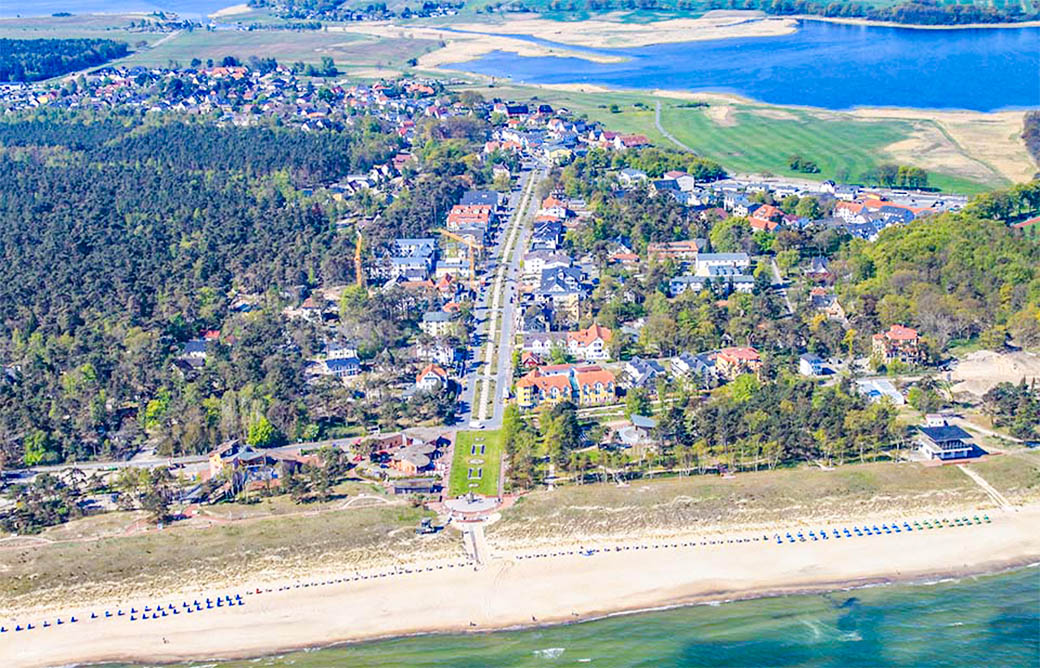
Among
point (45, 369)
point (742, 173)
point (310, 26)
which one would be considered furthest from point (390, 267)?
point (310, 26)

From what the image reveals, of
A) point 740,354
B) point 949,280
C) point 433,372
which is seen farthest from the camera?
point 949,280

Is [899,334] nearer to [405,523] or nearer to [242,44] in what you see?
[405,523]

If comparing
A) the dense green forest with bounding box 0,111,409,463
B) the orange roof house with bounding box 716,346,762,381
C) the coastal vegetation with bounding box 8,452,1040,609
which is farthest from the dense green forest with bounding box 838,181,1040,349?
the dense green forest with bounding box 0,111,409,463

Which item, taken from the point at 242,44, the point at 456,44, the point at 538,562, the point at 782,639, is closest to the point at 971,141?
the point at 538,562

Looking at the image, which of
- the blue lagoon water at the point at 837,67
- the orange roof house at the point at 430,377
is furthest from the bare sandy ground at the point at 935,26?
the orange roof house at the point at 430,377

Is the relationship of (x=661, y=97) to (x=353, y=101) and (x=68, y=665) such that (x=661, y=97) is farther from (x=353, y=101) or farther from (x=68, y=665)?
(x=68, y=665)

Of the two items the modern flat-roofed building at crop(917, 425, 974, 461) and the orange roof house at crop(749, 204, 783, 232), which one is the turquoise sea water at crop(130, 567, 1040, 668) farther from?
the orange roof house at crop(749, 204, 783, 232)
